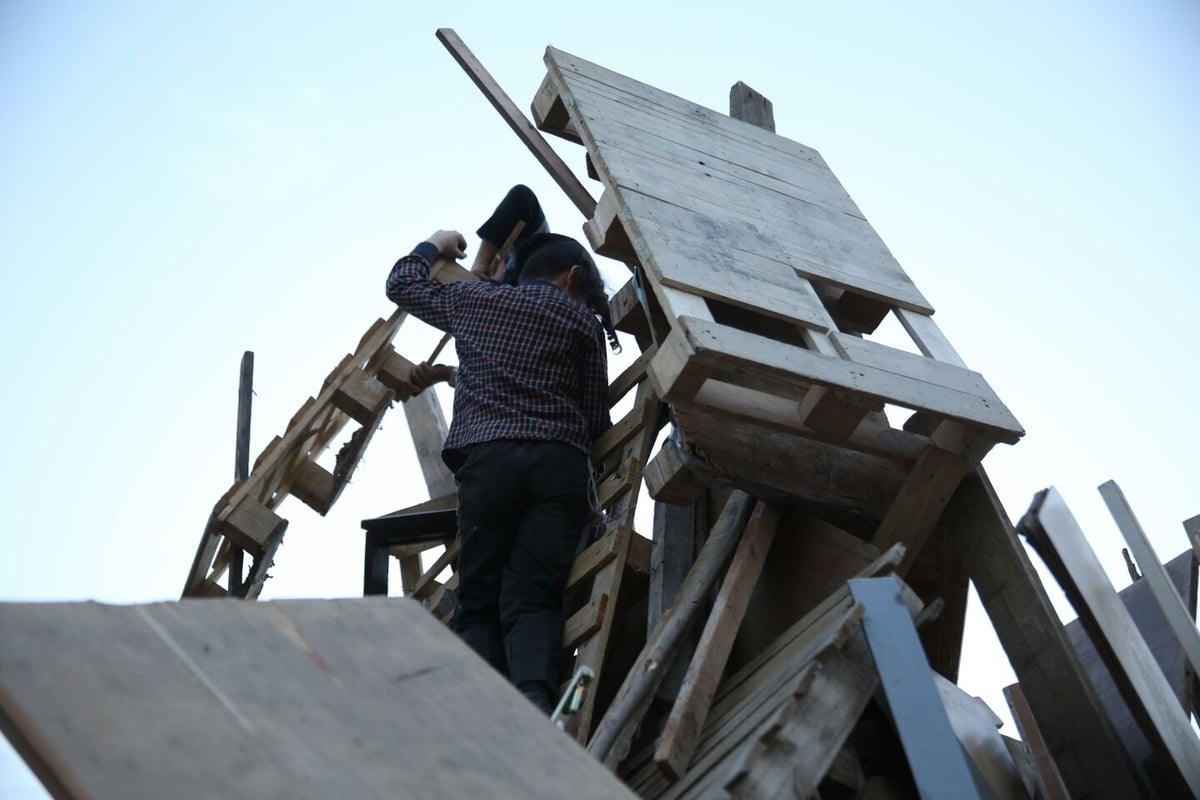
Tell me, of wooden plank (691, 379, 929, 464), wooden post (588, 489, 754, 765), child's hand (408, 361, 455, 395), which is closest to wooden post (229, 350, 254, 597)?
child's hand (408, 361, 455, 395)

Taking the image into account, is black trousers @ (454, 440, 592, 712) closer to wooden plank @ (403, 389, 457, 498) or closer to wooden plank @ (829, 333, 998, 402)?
wooden plank @ (829, 333, 998, 402)

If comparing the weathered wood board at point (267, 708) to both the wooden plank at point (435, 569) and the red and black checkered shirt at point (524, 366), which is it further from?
the wooden plank at point (435, 569)

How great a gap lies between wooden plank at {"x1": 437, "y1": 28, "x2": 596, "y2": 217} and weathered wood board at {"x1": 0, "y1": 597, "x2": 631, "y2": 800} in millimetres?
4173

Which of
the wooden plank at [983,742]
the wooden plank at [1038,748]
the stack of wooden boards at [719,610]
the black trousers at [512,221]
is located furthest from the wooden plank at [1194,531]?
the black trousers at [512,221]

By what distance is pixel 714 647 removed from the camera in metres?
4.12

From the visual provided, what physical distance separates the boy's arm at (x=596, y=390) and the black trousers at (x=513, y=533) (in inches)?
13.7

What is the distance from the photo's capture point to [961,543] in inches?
188

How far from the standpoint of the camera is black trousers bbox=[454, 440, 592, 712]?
5.06 meters

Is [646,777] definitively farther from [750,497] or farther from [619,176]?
[619,176]

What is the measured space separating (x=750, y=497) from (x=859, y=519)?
0.42 metres

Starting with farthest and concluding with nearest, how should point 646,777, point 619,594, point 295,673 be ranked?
point 619,594, point 646,777, point 295,673

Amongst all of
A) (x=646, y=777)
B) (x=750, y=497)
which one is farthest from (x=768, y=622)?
(x=646, y=777)

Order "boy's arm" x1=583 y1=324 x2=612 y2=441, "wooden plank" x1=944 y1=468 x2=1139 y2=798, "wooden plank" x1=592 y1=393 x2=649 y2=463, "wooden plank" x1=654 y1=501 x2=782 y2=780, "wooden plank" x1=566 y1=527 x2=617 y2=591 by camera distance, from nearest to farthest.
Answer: "wooden plank" x1=654 y1=501 x2=782 y2=780
"wooden plank" x1=944 y1=468 x2=1139 y2=798
"wooden plank" x1=566 y1=527 x2=617 y2=591
"wooden plank" x1=592 y1=393 x2=649 y2=463
"boy's arm" x1=583 y1=324 x2=612 y2=441

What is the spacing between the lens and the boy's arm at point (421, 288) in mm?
5949
